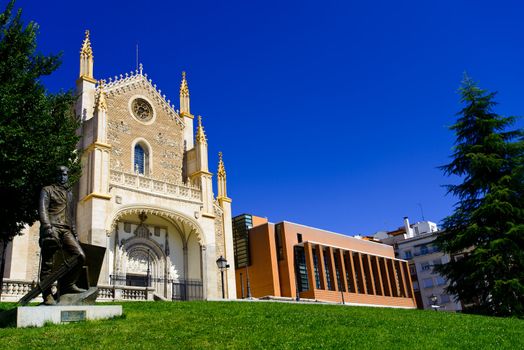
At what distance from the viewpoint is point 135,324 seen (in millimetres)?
10414

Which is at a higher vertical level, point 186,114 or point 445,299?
point 186,114

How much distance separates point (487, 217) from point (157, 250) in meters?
17.3

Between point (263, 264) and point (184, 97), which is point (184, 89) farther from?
point (263, 264)

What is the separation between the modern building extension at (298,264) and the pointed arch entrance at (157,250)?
7403 mm

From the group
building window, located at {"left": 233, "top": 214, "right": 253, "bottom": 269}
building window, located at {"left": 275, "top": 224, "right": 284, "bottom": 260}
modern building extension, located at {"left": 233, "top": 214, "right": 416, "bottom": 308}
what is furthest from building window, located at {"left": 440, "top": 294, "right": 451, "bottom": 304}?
building window, located at {"left": 233, "top": 214, "right": 253, "bottom": 269}

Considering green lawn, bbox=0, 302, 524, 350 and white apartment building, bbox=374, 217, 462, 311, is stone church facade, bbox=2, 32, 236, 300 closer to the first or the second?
green lawn, bbox=0, 302, 524, 350

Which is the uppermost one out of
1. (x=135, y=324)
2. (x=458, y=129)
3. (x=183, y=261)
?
(x=458, y=129)

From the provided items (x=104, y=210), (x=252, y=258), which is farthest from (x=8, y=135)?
(x=252, y=258)

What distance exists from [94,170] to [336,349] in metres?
19.3

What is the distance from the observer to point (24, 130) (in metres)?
14.1

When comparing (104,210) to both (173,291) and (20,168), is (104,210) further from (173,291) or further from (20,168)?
(20,168)

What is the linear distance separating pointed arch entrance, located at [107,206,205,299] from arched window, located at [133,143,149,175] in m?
3.18

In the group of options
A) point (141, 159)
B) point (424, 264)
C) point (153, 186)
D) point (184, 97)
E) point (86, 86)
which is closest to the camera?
point (153, 186)

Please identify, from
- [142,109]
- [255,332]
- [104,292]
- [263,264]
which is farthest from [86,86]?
[255,332]
